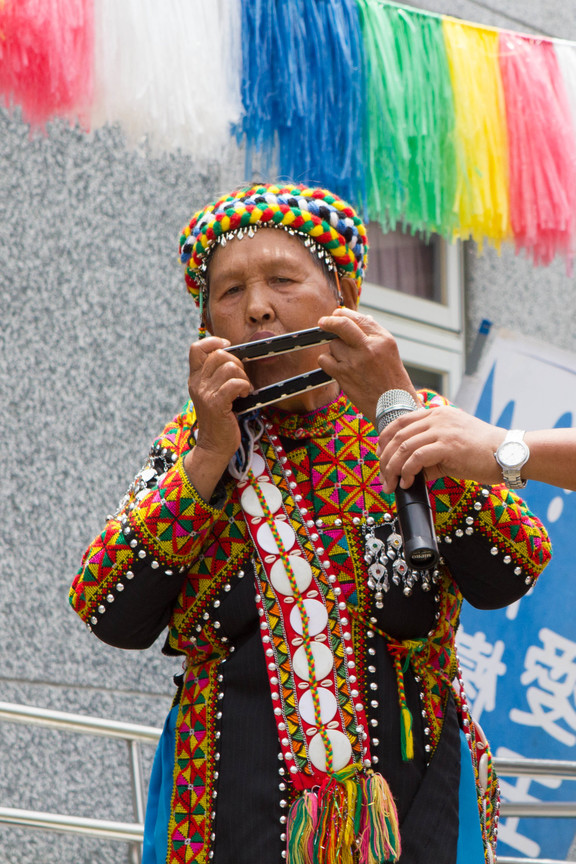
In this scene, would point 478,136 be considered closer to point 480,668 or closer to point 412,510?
point 480,668

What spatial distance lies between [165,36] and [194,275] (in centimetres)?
101

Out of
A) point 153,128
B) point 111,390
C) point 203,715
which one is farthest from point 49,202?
point 203,715

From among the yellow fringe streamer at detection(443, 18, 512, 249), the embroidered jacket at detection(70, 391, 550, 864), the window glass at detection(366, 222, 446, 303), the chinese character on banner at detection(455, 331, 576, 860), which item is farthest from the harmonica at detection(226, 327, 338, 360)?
the window glass at detection(366, 222, 446, 303)

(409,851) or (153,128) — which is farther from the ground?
(153,128)

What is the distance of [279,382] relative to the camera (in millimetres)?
1908

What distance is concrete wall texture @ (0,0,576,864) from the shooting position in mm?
3383

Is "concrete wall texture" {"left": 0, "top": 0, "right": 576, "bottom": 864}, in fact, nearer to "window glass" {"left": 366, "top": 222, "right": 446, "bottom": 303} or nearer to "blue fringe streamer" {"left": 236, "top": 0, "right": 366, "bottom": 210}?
"blue fringe streamer" {"left": 236, "top": 0, "right": 366, "bottom": 210}

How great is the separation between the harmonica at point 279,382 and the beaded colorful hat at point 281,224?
24 centimetres

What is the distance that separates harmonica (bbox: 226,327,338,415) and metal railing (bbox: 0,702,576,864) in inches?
47.3

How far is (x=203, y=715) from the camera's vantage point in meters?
1.84

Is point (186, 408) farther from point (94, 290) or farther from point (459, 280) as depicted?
point (459, 280)

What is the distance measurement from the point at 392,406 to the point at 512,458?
0.18 meters

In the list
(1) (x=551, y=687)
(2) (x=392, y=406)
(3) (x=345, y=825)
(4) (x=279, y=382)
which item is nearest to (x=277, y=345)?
(4) (x=279, y=382)

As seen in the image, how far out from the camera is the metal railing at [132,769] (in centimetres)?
271
